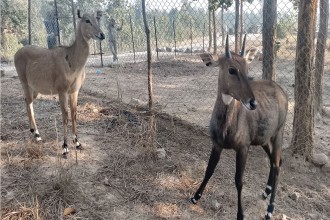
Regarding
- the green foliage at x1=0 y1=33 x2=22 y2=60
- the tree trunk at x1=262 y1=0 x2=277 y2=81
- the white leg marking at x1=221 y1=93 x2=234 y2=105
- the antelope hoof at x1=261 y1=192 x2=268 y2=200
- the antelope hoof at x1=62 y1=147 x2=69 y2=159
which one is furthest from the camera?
the green foliage at x1=0 y1=33 x2=22 y2=60

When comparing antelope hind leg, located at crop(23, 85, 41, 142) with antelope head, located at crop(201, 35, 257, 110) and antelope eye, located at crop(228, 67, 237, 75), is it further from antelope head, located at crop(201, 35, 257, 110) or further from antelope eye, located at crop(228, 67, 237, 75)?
antelope eye, located at crop(228, 67, 237, 75)

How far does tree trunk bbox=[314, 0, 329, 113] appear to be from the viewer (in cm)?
728

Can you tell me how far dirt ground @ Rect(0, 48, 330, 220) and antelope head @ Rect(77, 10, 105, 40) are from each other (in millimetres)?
1415

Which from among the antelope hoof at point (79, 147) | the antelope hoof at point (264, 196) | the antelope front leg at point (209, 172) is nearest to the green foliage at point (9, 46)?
the antelope hoof at point (79, 147)

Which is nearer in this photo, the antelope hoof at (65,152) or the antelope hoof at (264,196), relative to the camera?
the antelope hoof at (264,196)

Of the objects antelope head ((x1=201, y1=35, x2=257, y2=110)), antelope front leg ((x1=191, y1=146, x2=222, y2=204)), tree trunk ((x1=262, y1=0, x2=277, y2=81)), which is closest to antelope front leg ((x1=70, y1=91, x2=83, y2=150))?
antelope front leg ((x1=191, y1=146, x2=222, y2=204))

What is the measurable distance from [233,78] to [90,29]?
8.03 ft

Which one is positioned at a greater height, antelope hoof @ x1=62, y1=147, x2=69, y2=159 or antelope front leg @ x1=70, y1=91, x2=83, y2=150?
antelope front leg @ x1=70, y1=91, x2=83, y2=150

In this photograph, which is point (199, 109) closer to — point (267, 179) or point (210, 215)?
point (267, 179)

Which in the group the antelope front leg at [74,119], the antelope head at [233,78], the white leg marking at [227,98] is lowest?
the antelope front leg at [74,119]

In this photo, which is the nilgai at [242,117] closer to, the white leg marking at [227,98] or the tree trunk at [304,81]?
the white leg marking at [227,98]

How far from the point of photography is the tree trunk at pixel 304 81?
4777 mm

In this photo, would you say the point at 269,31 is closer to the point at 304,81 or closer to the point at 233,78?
the point at 304,81

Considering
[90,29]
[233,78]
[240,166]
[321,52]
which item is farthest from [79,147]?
[321,52]
